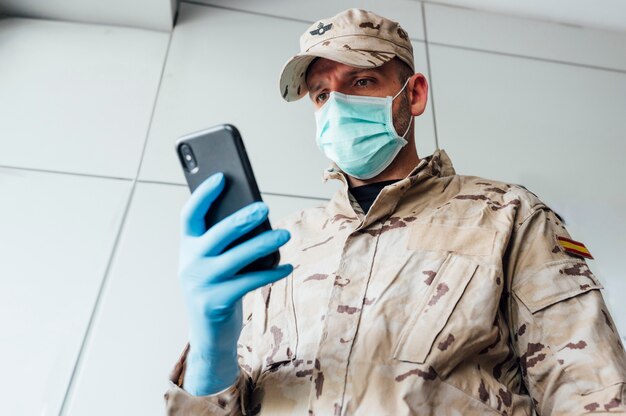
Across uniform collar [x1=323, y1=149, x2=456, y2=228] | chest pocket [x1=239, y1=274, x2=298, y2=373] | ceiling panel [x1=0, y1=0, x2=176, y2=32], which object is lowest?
chest pocket [x1=239, y1=274, x2=298, y2=373]

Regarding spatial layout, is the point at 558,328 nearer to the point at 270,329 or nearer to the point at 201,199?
the point at 270,329

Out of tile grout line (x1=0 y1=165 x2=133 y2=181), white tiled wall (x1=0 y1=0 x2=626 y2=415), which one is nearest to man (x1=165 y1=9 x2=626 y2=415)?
white tiled wall (x1=0 y1=0 x2=626 y2=415)

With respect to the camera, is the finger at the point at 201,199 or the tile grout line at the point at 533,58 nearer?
the finger at the point at 201,199

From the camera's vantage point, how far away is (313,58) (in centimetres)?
120

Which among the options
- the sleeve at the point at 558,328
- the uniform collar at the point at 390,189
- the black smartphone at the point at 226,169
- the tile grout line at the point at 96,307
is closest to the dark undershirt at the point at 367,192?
the uniform collar at the point at 390,189

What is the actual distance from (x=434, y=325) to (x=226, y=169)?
0.40 metres

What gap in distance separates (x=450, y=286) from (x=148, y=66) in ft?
4.42

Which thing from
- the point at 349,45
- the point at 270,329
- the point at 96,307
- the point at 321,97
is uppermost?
the point at 349,45

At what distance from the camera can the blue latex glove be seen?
694mm

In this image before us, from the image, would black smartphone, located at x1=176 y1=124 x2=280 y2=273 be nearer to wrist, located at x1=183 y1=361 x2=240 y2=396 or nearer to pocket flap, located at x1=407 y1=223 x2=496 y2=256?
wrist, located at x1=183 y1=361 x2=240 y2=396

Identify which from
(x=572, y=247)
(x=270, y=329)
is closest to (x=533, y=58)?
(x=572, y=247)

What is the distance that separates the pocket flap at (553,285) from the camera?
82 cm

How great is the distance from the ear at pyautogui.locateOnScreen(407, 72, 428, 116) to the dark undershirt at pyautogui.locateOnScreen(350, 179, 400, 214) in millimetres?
198

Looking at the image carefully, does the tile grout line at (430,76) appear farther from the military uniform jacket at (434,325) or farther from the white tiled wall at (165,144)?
the military uniform jacket at (434,325)
